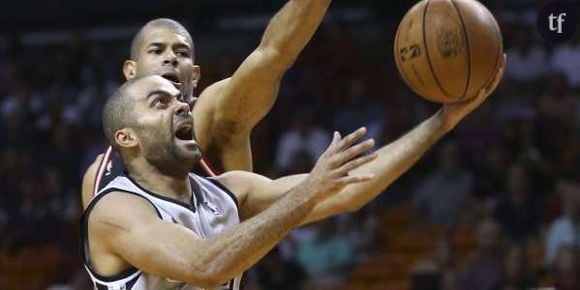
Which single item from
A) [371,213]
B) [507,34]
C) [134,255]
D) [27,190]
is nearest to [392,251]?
[371,213]

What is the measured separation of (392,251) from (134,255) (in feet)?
18.3

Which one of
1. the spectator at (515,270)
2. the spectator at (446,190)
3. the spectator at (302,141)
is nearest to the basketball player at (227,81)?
the spectator at (515,270)

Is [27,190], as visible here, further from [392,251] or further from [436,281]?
[436,281]

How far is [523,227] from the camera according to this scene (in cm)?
801

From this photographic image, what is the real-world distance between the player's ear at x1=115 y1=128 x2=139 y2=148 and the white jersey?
106 mm

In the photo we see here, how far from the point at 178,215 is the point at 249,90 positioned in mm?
935

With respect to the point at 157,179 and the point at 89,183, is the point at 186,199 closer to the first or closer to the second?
the point at 157,179

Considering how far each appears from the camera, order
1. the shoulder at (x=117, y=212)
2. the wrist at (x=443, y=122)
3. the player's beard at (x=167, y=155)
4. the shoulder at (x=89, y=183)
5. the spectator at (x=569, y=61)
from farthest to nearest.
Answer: the spectator at (x=569, y=61) → the shoulder at (x=89, y=183) → the wrist at (x=443, y=122) → the player's beard at (x=167, y=155) → the shoulder at (x=117, y=212)

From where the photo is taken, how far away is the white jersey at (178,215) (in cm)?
373

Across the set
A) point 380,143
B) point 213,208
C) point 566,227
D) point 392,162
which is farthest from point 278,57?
→ point 380,143

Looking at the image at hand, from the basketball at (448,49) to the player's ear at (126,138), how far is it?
3.34ft

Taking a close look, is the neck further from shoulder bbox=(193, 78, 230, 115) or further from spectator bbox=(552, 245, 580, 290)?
spectator bbox=(552, 245, 580, 290)

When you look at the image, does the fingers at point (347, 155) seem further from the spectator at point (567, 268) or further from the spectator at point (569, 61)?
the spectator at point (569, 61)

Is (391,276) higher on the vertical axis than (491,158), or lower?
lower
